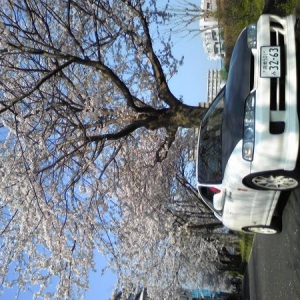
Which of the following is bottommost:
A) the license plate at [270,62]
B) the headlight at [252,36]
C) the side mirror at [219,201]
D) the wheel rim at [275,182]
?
the side mirror at [219,201]

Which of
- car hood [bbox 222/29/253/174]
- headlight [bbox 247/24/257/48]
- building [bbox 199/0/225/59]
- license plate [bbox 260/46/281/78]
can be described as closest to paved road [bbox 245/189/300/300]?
car hood [bbox 222/29/253/174]

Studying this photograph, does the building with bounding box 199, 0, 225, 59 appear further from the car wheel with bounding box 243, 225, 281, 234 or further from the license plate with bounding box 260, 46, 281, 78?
the license plate with bounding box 260, 46, 281, 78

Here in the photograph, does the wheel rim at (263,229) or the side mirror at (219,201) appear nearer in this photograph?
the side mirror at (219,201)

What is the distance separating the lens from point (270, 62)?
5434 millimetres

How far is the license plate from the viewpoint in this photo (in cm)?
536

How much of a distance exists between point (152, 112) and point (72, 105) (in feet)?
5.39

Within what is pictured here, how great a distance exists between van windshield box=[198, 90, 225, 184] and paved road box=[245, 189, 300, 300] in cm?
131

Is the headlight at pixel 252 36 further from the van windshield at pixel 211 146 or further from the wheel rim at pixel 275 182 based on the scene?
the wheel rim at pixel 275 182

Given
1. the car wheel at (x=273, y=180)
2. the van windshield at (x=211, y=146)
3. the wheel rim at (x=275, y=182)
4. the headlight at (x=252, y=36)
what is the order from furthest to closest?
the van windshield at (x=211, y=146) < the headlight at (x=252, y=36) < the wheel rim at (x=275, y=182) < the car wheel at (x=273, y=180)

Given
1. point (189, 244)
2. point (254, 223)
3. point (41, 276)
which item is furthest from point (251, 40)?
point (189, 244)

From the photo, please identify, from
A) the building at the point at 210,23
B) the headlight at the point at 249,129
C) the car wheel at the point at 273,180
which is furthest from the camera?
the building at the point at 210,23

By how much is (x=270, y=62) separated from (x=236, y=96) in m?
0.66

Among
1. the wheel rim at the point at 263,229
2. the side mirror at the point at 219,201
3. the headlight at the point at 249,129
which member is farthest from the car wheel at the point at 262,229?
the headlight at the point at 249,129

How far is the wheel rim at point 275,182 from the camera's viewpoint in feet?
18.5
